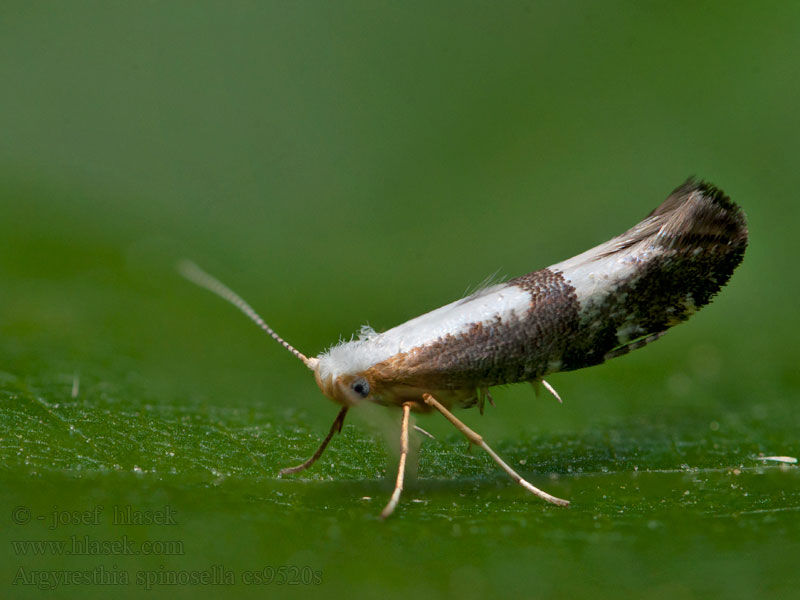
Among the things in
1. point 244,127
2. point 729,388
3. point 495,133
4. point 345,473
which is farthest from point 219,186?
point 729,388

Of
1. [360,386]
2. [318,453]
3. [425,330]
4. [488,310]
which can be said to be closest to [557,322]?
[488,310]

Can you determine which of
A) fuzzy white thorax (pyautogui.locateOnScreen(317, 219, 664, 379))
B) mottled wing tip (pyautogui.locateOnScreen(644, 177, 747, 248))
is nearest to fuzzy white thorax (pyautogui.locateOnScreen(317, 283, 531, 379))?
fuzzy white thorax (pyautogui.locateOnScreen(317, 219, 664, 379))

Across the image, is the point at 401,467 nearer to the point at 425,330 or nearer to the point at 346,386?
the point at 346,386

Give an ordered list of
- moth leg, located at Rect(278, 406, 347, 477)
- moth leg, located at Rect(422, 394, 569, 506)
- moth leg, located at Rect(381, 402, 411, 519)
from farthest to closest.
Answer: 1. moth leg, located at Rect(278, 406, 347, 477)
2. moth leg, located at Rect(422, 394, 569, 506)
3. moth leg, located at Rect(381, 402, 411, 519)

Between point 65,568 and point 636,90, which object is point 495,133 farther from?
point 65,568

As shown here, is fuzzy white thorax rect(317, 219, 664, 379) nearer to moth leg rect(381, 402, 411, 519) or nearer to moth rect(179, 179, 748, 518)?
moth rect(179, 179, 748, 518)

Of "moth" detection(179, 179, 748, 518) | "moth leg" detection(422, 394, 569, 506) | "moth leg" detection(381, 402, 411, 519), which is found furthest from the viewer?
"moth" detection(179, 179, 748, 518)

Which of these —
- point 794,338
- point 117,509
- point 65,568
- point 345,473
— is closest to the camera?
point 65,568

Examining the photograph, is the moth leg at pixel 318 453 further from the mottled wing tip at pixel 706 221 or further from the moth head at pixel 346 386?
the mottled wing tip at pixel 706 221
